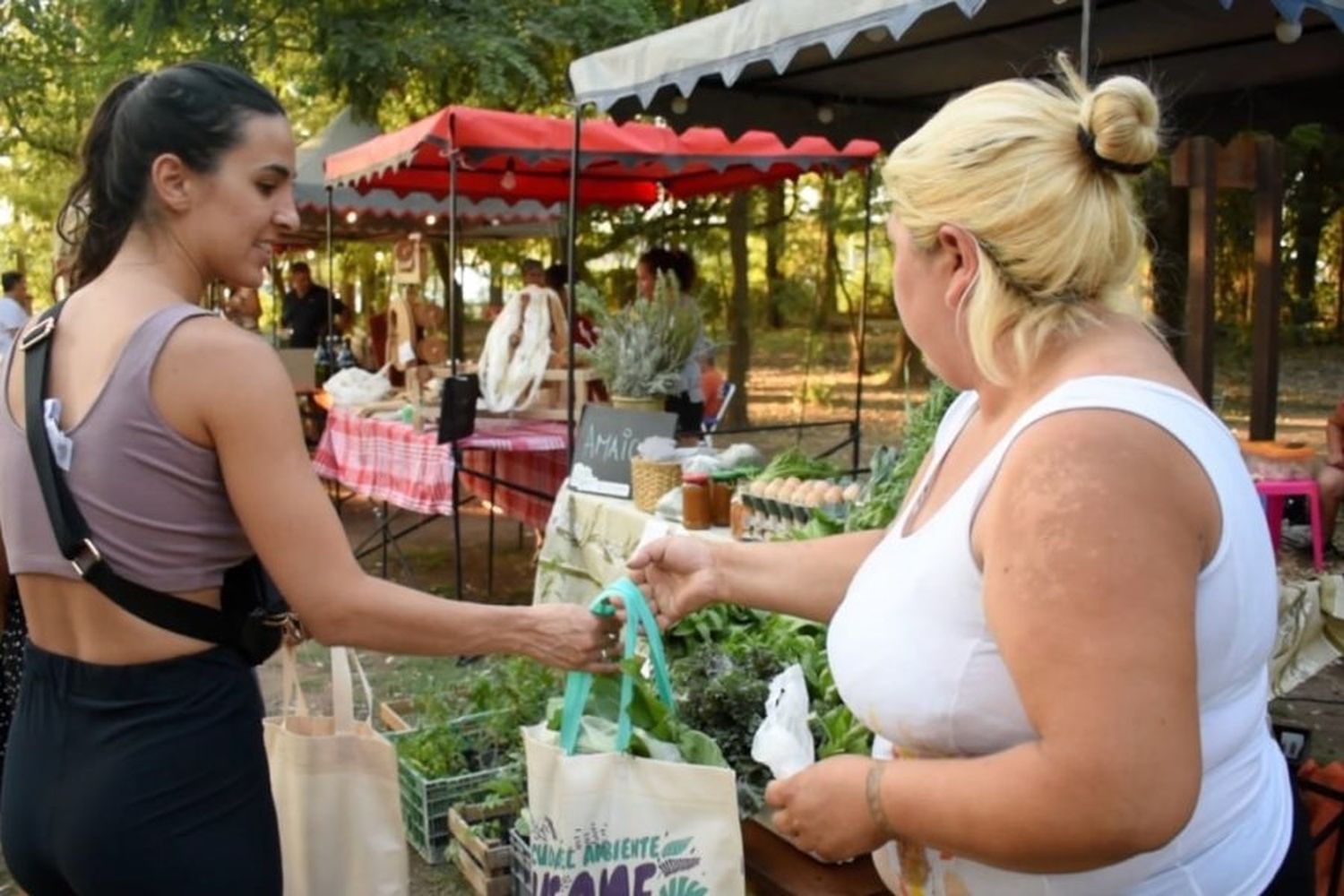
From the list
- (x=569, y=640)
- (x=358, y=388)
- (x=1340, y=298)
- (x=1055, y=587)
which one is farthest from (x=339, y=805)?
(x=1340, y=298)

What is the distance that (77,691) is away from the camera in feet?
5.01

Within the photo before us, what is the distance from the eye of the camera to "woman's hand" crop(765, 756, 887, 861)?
1220 millimetres

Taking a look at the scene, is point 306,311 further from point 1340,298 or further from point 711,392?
point 1340,298

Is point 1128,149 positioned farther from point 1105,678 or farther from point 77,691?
point 77,691

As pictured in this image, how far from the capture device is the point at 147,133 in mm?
1560

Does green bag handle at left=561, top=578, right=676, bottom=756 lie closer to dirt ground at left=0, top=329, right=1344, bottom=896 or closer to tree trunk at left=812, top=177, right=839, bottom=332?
dirt ground at left=0, top=329, right=1344, bottom=896

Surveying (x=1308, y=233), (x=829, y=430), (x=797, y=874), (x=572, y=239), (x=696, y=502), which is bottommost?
(x=829, y=430)

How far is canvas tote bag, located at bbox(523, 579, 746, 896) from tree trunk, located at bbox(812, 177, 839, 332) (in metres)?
14.9

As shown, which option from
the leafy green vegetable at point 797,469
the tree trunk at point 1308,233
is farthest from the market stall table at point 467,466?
the tree trunk at point 1308,233

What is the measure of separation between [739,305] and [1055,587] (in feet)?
36.6

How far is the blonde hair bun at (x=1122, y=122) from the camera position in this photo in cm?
117

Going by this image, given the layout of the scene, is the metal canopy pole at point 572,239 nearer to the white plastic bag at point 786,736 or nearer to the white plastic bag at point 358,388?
the white plastic bag at point 358,388

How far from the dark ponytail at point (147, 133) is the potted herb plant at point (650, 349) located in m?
3.52


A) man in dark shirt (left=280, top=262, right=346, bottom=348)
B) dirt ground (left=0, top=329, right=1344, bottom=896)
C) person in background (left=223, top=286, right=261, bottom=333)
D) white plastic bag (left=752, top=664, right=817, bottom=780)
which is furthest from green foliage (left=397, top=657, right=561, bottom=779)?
man in dark shirt (left=280, top=262, right=346, bottom=348)
